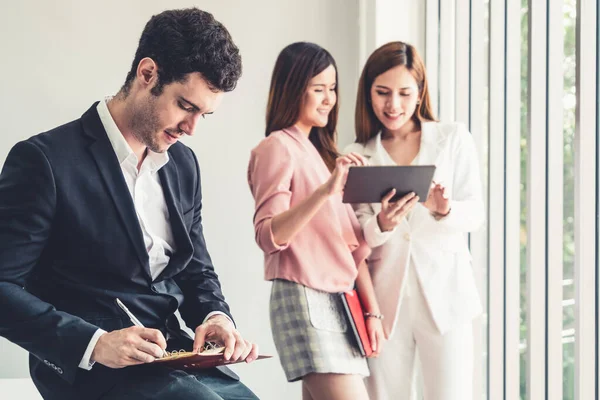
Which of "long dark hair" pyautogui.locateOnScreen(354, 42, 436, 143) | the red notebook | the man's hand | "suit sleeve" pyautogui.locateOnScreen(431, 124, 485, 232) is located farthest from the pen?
"long dark hair" pyautogui.locateOnScreen(354, 42, 436, 143)

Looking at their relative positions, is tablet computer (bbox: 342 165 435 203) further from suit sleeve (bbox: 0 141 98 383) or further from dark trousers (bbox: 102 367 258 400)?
suit sleeve (bbox: 0 141 98 383)

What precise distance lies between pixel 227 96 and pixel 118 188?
65.5 inches

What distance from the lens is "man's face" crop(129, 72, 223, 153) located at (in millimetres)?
1662

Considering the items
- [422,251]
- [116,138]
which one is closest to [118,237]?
[116,138]

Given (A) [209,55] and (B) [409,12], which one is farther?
(B) [409,12]

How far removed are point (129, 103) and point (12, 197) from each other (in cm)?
33

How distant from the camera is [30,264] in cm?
155

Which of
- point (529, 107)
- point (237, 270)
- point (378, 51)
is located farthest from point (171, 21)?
point (237, 270)

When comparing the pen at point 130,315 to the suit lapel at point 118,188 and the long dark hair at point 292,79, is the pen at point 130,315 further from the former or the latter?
the long dark hair at point 292,79

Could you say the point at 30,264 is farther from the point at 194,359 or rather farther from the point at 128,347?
the point at 194,359

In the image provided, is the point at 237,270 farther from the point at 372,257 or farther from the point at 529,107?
the point at 529,107

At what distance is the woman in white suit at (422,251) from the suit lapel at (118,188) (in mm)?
843

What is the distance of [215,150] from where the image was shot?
3213mm

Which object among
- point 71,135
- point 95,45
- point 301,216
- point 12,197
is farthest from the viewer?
point 95,45
